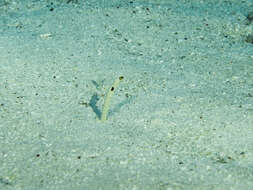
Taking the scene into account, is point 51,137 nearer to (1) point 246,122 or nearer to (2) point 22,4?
(1) point 246,122

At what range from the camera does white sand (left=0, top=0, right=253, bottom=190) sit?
2.86m

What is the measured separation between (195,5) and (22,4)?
346 centimetres

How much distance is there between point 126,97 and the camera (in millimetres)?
4027

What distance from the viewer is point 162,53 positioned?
16.8 feet

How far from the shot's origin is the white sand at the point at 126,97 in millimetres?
2857

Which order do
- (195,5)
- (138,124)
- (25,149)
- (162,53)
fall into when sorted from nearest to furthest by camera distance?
1. (25,149)
2. (138,124)
3. (162,53)
4. (195,5)

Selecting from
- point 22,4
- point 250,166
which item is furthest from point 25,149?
point 22,4

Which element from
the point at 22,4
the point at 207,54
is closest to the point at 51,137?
the point at 207,54

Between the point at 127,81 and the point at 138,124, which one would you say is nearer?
the point at 138,124

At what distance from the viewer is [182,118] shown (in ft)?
11.9

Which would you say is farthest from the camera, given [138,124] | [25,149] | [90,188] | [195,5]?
[195,5]

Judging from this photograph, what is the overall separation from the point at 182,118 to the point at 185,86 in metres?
0.72

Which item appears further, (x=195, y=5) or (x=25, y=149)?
(x=195, y=5)

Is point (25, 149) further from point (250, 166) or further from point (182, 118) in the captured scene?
point (250, 166)
